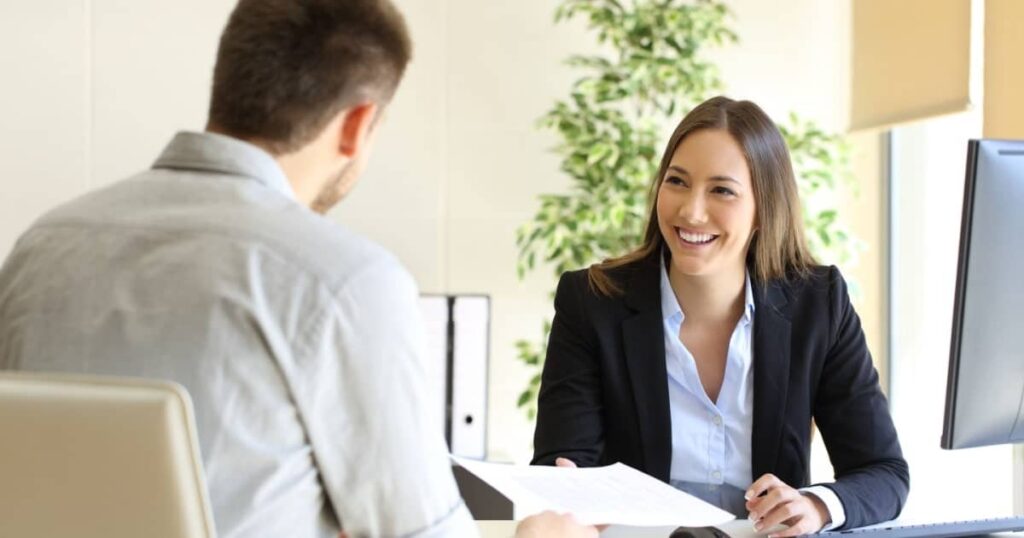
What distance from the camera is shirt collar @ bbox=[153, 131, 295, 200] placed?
1.27 metres

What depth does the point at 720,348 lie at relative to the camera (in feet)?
7.82

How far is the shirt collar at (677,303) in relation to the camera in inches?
93.7

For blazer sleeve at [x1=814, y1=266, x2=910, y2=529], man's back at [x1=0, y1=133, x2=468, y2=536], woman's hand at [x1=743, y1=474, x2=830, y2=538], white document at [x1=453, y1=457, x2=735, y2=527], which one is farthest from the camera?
blazer sleeve at [x1=814, y1=266, x2=910, y2=529]

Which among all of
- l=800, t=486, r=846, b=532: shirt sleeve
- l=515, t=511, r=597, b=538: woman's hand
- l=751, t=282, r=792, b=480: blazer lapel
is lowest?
l=800, t=486, r=846, b=532: shirt sleeve

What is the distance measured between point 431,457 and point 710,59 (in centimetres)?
390

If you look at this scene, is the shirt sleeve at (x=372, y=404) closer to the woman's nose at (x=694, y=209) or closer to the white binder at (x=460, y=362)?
the woman's nose at (x=694, y=209)

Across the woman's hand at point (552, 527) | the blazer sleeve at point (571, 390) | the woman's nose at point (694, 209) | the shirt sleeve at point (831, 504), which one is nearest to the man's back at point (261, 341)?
the woman's hand at point (552, 527)

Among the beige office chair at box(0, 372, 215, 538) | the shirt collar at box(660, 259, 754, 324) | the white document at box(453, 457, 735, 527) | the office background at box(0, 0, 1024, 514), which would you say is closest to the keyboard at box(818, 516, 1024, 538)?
the white document at box(453, 457, 735, 527)

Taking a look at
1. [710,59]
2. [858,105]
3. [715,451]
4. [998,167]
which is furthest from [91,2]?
[998,167]

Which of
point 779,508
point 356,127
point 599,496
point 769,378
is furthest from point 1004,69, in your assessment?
point 356,127

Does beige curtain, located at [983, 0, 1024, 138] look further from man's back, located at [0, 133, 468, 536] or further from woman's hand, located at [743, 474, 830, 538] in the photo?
man's back, located at [0, 133, 468, 536]

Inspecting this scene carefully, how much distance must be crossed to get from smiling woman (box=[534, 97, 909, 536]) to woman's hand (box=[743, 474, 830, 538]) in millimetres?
292

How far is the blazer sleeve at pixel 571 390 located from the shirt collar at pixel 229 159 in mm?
1116

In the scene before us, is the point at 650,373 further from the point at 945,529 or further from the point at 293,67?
the point at 293,67
